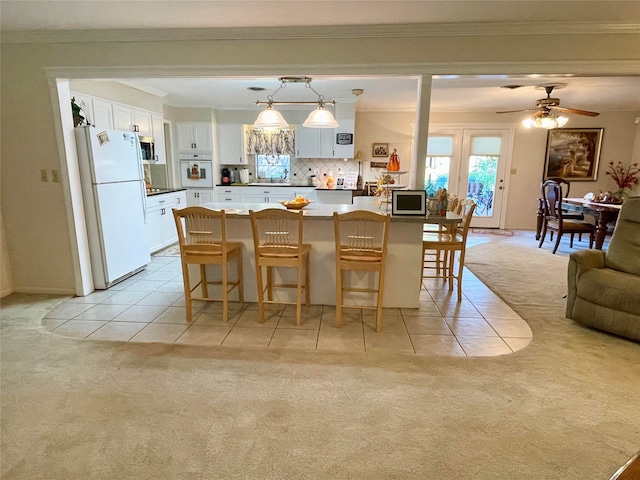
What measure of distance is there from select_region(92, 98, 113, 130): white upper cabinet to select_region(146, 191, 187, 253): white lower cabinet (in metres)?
1.04

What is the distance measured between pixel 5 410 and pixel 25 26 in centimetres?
303

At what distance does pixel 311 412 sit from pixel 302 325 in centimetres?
109

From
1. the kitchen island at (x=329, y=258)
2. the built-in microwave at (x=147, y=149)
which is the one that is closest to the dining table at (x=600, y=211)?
the kitchen island at (x=329, y=258)

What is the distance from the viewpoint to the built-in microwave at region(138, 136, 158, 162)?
5383mm

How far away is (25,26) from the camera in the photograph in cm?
307

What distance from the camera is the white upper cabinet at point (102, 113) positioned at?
4391 millimetres

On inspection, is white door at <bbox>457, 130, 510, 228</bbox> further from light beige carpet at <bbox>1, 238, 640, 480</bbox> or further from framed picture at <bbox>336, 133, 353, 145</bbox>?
light beige carpet at <bbox>1, 238, 640, 480</bbox>

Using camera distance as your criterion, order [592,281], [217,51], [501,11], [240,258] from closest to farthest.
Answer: [501,11], [592,281], [217,51], [240,258]

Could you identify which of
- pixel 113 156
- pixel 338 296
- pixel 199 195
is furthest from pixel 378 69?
pixel 199 195

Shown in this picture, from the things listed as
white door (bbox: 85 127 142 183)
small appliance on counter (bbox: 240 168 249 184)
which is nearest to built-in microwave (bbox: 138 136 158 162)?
white door (bbox: 85 127 142 183)

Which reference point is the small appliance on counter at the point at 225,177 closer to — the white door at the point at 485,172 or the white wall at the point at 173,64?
the white wall at the point at 173,64

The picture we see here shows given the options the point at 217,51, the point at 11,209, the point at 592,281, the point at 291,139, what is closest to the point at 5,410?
the point at 11,209

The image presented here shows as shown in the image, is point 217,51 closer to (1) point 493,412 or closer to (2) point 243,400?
(2) point 243,400

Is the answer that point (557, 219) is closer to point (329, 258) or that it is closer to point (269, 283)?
point (329, 258)
